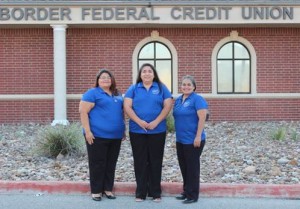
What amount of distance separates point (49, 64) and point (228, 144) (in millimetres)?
6997

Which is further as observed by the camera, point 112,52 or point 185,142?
point 112,52

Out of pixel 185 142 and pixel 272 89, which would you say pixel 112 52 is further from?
pixel 185 142

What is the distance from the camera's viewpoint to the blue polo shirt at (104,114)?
6340mm

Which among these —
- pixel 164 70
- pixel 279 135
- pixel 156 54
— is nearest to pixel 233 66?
pixel 164 70

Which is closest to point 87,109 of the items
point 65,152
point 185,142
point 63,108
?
point 185,142

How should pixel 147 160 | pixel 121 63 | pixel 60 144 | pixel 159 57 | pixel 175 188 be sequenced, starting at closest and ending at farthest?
pixel 147 160
pixel 175 188
pixel 60 144
pixel 121 63
pixel 159 57

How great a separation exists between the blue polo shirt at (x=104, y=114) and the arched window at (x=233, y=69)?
31.8ft

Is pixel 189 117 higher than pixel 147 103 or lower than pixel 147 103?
lower

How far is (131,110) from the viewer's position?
6.27 metres

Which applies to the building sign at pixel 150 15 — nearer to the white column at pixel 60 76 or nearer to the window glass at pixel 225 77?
the white column at pixel 60 76

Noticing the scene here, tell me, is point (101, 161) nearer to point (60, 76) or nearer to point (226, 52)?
point (60, 76)

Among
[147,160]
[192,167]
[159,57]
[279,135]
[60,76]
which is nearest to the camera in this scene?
[192,167]

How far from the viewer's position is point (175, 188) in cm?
684

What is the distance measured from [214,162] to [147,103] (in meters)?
2.95
